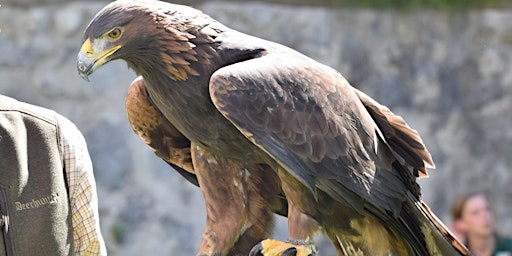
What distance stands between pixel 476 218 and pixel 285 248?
2512 millimetres

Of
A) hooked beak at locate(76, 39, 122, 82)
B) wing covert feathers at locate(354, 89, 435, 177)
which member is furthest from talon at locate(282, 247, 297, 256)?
hooked beak at locate(76, 39, 122, 82)

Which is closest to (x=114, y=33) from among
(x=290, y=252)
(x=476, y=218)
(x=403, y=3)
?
(x=290, y=252)

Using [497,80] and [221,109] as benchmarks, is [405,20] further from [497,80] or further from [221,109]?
[221,109]

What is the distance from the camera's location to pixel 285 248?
258 centimetres

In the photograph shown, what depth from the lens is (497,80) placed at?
200 inches

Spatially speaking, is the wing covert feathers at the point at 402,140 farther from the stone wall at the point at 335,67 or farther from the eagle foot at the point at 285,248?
the stone wall at the point at 335,67

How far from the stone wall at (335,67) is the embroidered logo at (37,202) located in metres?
2.07

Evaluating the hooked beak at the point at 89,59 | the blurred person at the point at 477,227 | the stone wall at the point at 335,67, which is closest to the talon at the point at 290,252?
the hooked beak at the point at 89,59

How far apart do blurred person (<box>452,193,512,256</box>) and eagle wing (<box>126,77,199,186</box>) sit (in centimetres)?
214

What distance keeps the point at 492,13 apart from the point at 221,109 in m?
2.87

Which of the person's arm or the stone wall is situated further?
the stone wall

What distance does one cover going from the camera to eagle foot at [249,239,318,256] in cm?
257

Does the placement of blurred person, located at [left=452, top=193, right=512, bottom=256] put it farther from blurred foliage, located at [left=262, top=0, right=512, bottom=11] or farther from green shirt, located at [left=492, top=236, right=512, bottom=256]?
blurred foliage, located at [left=262, top=0, right=512, bottom=11]

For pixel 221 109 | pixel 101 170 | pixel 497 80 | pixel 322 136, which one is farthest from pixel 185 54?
pixel 497 80
